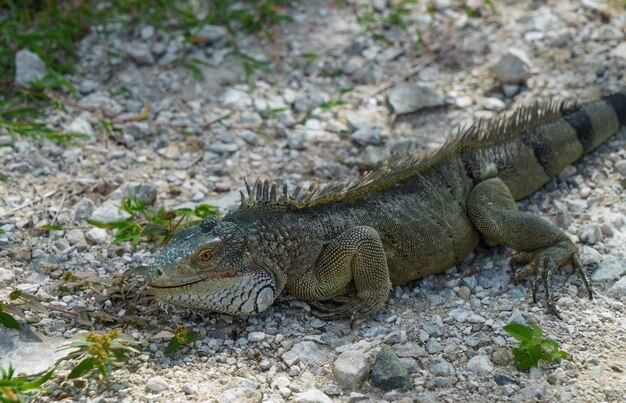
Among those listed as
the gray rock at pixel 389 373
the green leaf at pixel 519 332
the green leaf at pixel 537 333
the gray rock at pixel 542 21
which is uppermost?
the gray rock at pixel 542 21

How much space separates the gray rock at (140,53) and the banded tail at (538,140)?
2.96m

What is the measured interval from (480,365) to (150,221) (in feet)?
7.13

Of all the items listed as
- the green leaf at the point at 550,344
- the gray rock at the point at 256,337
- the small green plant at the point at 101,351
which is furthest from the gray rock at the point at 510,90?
the small green plant at the point at 101,351

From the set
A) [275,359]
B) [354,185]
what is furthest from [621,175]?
[275,359]

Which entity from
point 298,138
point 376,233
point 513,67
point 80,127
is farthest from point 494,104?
point 80,127

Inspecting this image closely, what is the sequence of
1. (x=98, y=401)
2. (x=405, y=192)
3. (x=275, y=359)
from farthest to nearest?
(x=405, y=192) < (x=275, y=359) < (x=98, y=401)

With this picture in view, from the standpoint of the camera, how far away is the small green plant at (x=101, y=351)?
3.20 metres

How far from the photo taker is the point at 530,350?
139 inches

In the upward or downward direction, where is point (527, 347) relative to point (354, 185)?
downward

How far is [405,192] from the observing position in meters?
4.42

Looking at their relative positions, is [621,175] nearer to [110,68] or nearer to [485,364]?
[485,364]

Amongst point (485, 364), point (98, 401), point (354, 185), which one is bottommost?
point (485, 364)

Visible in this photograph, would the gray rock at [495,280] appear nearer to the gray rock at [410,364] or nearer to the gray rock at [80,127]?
the gray rock at [410,364]

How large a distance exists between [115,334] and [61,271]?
37.5 inches
